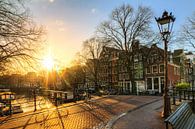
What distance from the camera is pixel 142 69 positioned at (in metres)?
35.3

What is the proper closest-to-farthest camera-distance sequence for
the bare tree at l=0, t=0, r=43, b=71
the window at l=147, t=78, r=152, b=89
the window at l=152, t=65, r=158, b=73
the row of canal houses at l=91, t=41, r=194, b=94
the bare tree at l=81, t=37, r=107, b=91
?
the bare tree at l=0, t=0, r=43, b=71 < the row of canal houses at l=91, t=41, r=194, b=94 < the window at l=152, t=65, r=158, b=73 < the window at l=147, t=78, r=152, b=89 < the bare tree at l=81, t=37, r=107, b=91

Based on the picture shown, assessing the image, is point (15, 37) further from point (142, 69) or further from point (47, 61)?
point (142, 69)

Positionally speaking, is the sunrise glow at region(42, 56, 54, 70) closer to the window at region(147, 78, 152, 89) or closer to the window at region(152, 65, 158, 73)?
the window at region(152, 65, 158, 73)

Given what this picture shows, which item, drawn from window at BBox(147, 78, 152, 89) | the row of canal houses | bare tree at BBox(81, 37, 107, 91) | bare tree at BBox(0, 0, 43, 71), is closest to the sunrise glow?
bare tree at BBox(0, 0, 43, 71)

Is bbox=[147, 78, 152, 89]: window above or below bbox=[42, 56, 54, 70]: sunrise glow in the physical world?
below

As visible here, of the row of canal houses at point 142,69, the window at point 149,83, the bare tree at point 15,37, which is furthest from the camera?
the window at point 149,83

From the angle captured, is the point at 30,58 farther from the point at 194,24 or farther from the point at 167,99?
the point at 194,24

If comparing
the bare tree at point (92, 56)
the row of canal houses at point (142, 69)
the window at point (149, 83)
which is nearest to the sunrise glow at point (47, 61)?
the row of canal houses at point (142, 69)

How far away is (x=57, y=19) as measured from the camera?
11320 mm

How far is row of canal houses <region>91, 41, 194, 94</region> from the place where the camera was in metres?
29.1

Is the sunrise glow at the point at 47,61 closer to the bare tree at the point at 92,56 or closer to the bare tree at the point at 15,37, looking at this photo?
the bare tree at the point at 15,37

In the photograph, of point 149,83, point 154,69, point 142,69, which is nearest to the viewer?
point 142,69

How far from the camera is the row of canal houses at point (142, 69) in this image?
2911 cm

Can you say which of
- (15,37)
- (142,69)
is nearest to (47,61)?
(15,37)
